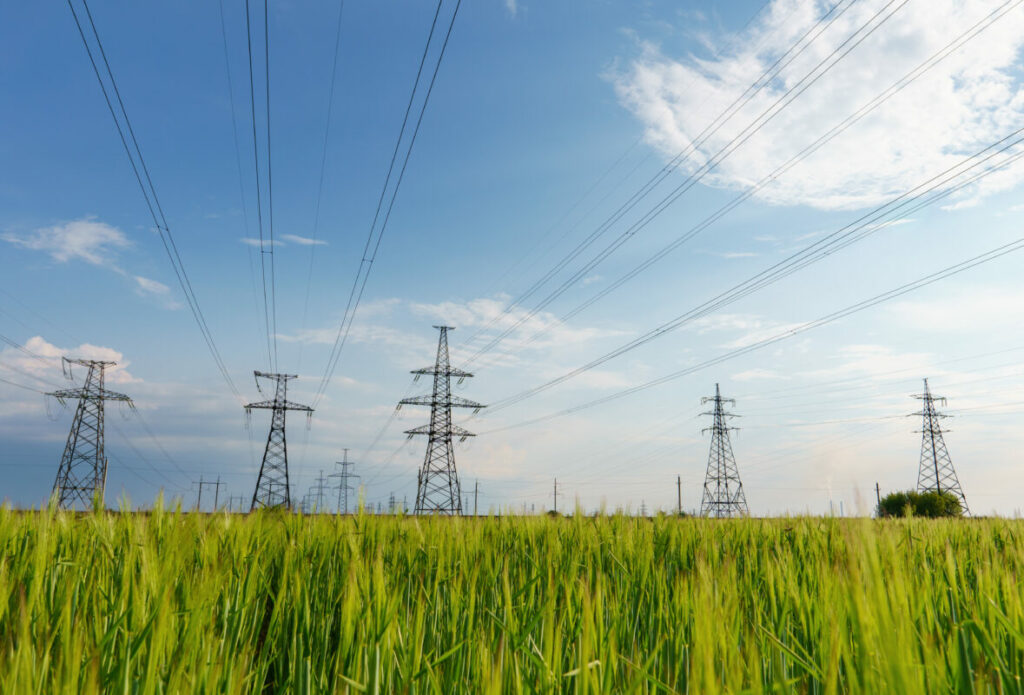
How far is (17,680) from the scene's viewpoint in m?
1.22

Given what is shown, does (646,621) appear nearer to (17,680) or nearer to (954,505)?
(17,680)

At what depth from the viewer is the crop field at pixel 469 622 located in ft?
3.67

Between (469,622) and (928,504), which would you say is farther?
Result: (928,504)

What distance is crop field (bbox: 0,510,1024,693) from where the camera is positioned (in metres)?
1.12

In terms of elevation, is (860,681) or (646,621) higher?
(860,681)

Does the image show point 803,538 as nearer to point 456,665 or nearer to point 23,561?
point 456,665

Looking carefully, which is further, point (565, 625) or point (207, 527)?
point (207, 527)

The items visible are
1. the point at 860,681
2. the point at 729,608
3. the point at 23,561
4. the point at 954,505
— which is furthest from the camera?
the point at 954,505

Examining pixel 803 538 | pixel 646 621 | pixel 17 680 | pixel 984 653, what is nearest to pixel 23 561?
pixel 17 680

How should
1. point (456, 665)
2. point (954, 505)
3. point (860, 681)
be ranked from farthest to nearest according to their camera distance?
point (954, 505)
point (456, 665)
point (860, 681)

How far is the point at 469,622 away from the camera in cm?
173

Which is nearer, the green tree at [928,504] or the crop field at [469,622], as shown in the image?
the crop field at [469,622]

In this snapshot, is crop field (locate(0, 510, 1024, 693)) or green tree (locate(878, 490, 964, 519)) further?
green tree (locate(878, 490, 964, 519))

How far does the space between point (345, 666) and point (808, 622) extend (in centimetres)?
135
